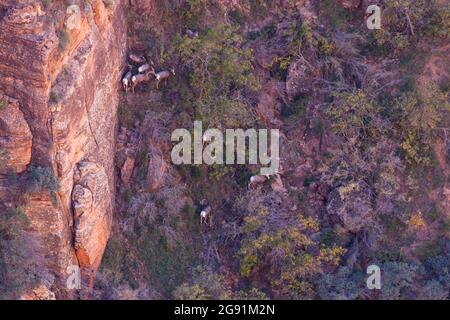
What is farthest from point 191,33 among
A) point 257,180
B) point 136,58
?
point 257,180

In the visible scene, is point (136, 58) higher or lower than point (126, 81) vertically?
higher

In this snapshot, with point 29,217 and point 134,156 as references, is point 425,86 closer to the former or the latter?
point 134,156

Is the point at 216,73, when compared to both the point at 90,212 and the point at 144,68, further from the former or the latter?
the point at 90,212

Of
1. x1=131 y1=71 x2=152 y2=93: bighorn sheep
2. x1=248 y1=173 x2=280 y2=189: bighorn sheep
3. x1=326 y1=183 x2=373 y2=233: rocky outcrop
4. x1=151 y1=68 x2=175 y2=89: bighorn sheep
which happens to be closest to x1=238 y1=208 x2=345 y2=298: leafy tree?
x1=326 y1=183 x2=373 y2=233: rocky outcrop

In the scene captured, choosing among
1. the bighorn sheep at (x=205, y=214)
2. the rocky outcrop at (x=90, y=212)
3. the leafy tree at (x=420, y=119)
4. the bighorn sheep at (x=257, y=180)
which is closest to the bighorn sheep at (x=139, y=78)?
the rocky outcrop at (x=90, y=212)

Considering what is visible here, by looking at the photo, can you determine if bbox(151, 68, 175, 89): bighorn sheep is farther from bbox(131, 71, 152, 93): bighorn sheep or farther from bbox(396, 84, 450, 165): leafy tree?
bbox(396, 84, 450, 165): leafy tree
